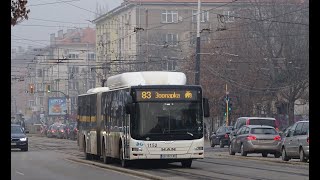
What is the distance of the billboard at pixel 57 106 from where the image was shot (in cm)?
11750

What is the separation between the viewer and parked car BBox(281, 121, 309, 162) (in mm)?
31094

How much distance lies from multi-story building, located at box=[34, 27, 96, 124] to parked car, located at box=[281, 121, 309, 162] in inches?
2584

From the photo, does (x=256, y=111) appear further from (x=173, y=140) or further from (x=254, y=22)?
(x=173, y=140)

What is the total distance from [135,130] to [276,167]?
4.92m

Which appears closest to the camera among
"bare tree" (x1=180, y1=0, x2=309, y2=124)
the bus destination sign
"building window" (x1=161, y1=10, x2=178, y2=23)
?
the bus destination sign

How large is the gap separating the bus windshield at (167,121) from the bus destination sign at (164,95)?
0.18 meters

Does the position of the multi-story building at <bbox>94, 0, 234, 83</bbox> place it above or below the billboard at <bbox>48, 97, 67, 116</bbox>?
above

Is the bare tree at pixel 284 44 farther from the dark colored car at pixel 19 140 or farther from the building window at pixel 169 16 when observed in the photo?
the building window at pixel 169 16

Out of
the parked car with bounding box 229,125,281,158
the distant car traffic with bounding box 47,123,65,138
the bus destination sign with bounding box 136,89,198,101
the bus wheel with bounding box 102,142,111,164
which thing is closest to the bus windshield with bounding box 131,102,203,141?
the bus destination sign with bounding box 136,89,198,101

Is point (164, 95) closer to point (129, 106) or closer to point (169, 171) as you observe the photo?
point (129, 106)

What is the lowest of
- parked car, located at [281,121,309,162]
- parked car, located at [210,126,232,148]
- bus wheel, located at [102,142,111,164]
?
parked car, located at [210,126,232,148]

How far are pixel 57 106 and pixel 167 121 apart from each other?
90.8 meters

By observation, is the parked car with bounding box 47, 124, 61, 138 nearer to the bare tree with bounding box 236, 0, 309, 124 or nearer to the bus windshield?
the bare tree with bounding box 236, 0, 309, 124

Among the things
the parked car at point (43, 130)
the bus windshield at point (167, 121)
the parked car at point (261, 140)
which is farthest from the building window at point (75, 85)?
the bus windshield at point (167, 121)
